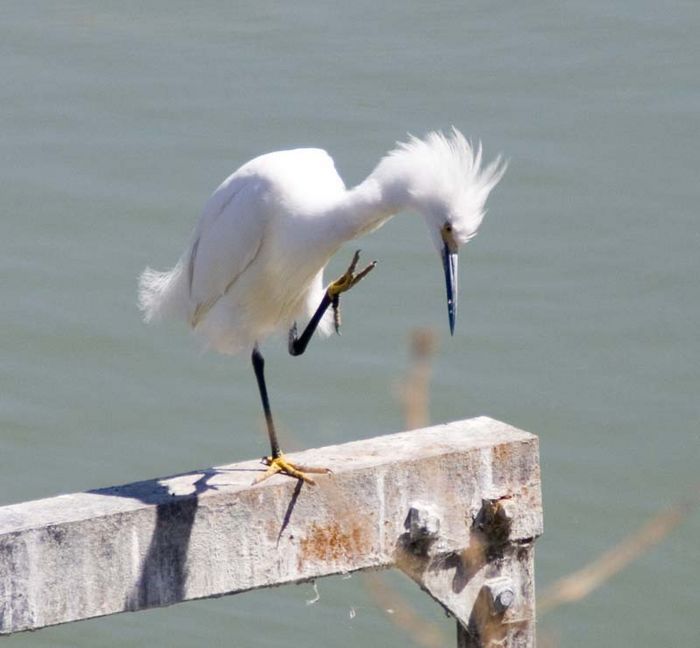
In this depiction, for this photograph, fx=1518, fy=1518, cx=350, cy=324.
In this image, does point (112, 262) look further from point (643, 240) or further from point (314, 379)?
point (643, 240)

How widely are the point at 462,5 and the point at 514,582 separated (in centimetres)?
730

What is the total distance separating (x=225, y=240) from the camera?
16.3ft

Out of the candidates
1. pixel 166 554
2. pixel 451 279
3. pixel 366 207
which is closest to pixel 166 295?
pixel 366 207

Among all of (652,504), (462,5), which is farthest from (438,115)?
(652,504)

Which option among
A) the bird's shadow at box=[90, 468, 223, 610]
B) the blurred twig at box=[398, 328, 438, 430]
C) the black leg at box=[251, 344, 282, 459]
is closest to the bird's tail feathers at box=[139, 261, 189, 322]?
the black leg at box=[251, 344, 282, 459]

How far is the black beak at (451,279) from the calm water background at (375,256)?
6.56 feet

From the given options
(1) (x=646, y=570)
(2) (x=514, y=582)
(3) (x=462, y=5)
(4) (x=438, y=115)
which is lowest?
(1) (x=646, y=570)

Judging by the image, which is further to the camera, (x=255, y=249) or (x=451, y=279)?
(x=255, y=249)

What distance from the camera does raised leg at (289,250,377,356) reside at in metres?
4.39

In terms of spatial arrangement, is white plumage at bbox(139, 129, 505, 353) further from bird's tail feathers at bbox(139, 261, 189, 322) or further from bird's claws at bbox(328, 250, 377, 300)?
bird's claws at bbox(328, 250, 377, 300)

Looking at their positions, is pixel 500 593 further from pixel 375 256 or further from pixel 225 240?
pixel 375 256

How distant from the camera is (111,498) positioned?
355cm

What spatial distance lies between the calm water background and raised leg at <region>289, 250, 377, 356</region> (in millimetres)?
1522

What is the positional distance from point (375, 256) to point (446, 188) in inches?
152
